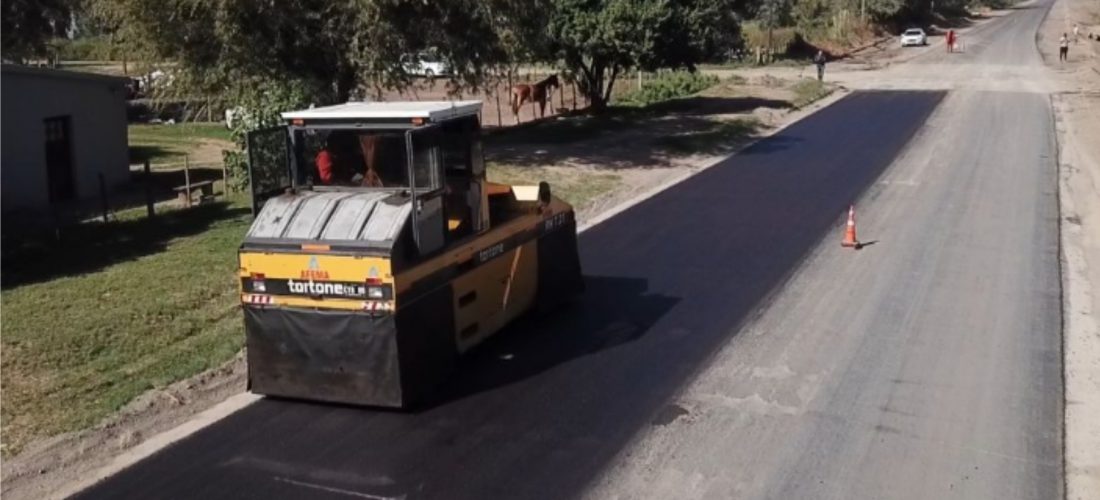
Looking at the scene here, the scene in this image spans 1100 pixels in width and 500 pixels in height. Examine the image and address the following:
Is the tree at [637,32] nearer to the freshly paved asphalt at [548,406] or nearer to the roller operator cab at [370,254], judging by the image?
the freshly paved asphalt at [548,406]

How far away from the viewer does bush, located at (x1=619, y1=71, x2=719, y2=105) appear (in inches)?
1852

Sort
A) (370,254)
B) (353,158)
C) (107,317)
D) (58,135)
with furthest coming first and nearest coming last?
(58,135)
(107,317)
(353,158)
(370,254)

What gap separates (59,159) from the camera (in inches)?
1026

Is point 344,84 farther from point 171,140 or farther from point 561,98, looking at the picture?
point 561,98

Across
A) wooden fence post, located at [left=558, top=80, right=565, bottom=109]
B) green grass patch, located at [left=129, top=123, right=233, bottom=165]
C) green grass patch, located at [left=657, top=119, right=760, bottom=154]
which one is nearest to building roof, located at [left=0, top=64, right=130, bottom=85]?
green grass patch, located at [left=129, top=123, right=233, bottom=165]

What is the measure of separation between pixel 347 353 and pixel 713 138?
2298 cm

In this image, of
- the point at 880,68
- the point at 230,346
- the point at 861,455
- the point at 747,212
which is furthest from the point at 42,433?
the point at 880,68

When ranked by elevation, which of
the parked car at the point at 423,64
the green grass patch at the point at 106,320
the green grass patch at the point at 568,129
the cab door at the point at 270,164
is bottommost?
the green grass patch at the point at 106,320

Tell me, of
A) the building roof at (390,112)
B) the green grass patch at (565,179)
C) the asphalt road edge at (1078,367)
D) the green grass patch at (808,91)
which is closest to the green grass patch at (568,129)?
the green grass patch at (565,179)

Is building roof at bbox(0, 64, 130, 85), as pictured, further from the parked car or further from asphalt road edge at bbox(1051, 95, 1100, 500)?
asphalt road edge at bbox(1051, 95, 1100, 500)

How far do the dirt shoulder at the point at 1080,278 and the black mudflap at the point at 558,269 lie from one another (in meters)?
5.29

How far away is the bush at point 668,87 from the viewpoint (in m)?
47.0

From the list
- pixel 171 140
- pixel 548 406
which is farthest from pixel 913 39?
pixel 548 406

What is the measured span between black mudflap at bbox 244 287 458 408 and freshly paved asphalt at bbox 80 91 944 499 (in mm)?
196
